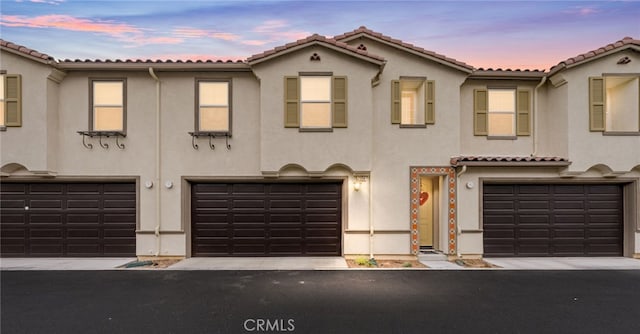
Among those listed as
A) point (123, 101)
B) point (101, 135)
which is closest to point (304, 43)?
point (123, 101)

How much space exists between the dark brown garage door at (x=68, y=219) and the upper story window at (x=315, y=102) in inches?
212

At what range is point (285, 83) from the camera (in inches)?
319

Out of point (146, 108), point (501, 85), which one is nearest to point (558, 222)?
point (501, 85)

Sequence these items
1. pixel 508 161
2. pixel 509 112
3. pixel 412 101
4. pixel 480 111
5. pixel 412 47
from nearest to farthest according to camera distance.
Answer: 1. pixel 508 161
2. pixel 412 47
3. pixel 480 111
4. pixel 509 112
5. pixel 412 101

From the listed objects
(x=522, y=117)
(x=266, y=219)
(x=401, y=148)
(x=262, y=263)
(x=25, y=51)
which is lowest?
(x=262, y=263)

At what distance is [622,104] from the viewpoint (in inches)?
339

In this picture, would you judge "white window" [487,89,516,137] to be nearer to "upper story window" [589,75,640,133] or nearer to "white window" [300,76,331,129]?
"upper story window" [589,75,640,133]

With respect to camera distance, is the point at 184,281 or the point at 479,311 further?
the point at 184,281

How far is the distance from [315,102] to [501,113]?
19.3 ft

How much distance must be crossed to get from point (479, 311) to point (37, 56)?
40.2ft

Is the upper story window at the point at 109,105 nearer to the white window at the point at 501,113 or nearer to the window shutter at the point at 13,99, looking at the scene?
the window shutter at the point at 13,99

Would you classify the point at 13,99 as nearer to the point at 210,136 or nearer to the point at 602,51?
the point at 210,136

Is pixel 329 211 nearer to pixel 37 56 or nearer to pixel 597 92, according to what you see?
pixel 597 92

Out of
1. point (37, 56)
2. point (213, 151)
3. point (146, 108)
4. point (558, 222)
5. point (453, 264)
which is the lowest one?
point (453, 264)
